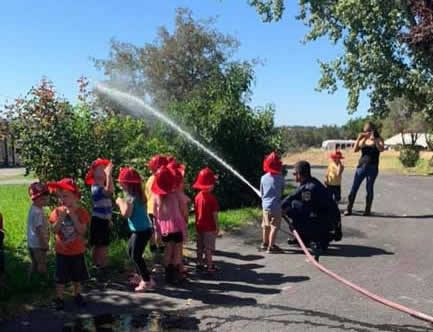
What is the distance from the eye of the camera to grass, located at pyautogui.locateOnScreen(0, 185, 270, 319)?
5453 millimetres

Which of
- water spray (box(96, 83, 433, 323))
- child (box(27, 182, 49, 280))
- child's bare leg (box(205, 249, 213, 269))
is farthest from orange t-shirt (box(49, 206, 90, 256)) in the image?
water spray (box(96, 83, 433, 323))

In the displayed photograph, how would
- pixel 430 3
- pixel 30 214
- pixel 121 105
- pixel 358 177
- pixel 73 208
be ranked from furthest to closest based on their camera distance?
1. pixel 121 105
2. pixel 430 3
3. pixel 358 177
4. pixel 30 214
5. pixel 73 208

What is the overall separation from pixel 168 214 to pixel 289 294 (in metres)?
1.61

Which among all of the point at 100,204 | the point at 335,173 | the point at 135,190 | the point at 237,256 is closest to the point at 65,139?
the point at 100,204

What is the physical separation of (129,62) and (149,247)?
33.8 meters

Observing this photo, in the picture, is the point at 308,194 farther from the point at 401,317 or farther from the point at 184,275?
the point at 401,317

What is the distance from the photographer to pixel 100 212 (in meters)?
6.59

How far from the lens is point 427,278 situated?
6309 mm

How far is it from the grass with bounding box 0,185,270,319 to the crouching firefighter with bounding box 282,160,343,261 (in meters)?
2.14

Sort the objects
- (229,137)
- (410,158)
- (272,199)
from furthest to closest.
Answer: (410,158) → (229,137) → (272,199)

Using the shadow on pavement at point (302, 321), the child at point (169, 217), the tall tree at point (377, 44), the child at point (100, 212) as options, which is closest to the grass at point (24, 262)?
the child at point (100, 212)

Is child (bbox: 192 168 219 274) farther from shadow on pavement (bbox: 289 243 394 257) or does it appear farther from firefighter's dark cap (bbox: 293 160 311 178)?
shadow on pavement (bbox: 289 243 394 257)

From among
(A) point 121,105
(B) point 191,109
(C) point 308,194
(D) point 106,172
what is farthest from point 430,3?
(D) point 106,172

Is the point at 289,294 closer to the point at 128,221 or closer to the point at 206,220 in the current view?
the point at 206,220
